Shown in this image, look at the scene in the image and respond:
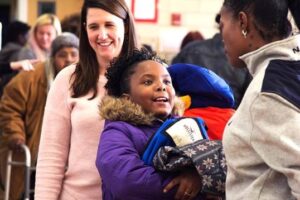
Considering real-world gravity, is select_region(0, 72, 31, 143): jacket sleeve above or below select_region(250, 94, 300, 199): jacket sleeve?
below

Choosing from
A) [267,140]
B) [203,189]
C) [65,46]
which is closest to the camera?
[267,140]

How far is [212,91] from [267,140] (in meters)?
0.72

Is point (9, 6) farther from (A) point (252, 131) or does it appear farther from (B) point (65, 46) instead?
(A) point (252, 131)

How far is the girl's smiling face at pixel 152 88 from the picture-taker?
220 centimetres

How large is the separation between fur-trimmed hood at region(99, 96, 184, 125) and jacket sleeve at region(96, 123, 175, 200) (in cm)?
11

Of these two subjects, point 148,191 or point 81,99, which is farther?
point 81,99

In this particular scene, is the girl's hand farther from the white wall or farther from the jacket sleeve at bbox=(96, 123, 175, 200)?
the white wall

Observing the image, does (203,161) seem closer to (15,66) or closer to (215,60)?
(215,60)

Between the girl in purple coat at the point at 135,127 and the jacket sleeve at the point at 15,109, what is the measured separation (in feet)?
8.96

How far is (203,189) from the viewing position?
74.5 inches

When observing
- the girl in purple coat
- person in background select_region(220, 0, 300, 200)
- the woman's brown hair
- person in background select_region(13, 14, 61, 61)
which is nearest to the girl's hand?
the girl in purple coat

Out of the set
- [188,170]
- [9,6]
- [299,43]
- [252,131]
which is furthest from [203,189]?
[9,6]

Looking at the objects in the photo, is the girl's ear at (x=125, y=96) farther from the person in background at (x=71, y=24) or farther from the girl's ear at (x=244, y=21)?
the person in background at (x=71, y=24)

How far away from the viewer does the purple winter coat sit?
6.46ft
